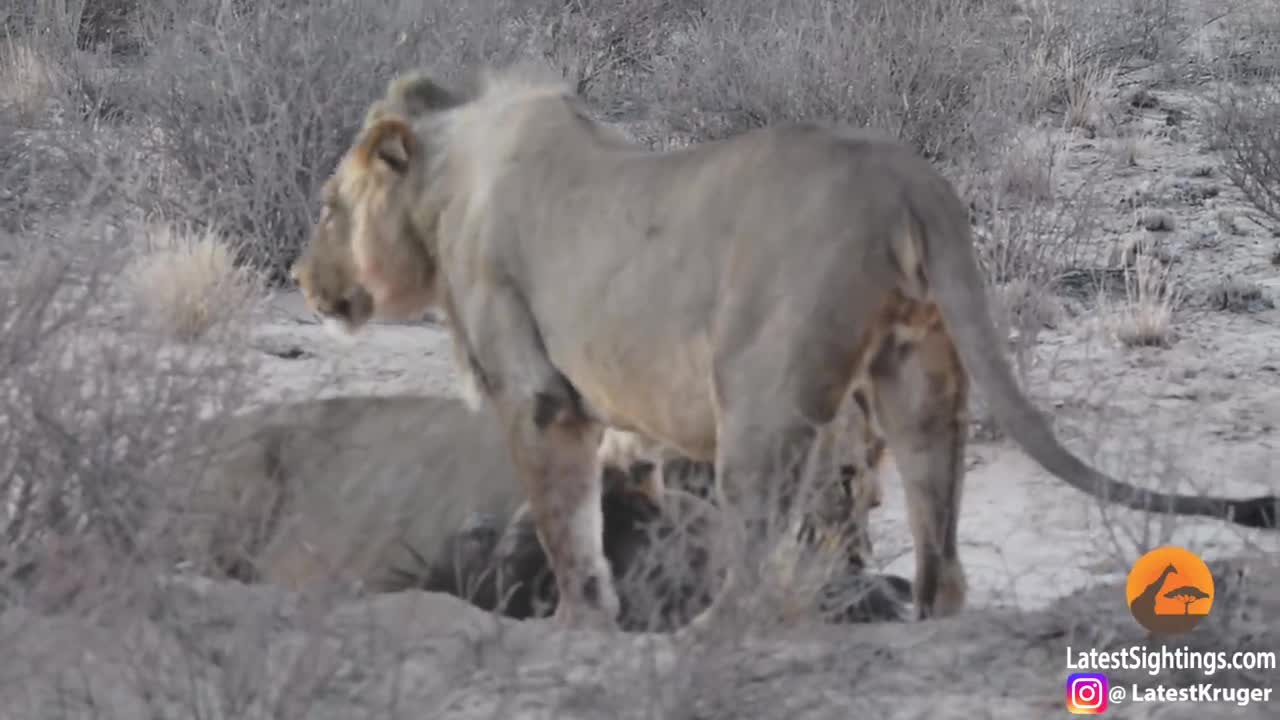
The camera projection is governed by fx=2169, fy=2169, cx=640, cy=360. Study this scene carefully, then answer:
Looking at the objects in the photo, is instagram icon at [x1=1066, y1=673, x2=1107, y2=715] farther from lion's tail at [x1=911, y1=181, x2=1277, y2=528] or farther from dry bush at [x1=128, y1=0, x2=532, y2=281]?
dry bush at [x1=128, y1=0, x2=532, y2=281]

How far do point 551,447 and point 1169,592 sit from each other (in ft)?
5.15

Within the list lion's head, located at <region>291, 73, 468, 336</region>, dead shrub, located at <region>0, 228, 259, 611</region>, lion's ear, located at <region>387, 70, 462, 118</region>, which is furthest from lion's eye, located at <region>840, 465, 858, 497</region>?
lion's ear, located at <region>387, 70, 462, 118</region>

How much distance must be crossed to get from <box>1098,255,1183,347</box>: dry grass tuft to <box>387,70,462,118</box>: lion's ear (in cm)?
403

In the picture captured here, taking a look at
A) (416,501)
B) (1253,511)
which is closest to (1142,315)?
(416,501)

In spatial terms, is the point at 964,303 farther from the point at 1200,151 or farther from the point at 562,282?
the point at 1200,151

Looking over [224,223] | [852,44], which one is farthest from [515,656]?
[852,44]

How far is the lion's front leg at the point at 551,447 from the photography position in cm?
538

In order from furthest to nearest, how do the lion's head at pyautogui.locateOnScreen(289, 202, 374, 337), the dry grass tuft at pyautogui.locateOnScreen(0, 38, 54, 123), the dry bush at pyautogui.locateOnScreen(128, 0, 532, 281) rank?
the dry grass tuft at pyautogui.locateOnScreen(0, 38, 54, 123) < the dry bush at pyautogui.locateOnScreen(128, 0, 532, 281) < the lion's head at pyautogui.locateOnScreen(289, 202, 374, 337)

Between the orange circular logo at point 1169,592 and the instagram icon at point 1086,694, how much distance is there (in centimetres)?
23

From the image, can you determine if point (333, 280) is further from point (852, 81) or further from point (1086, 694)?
point (852, 81)

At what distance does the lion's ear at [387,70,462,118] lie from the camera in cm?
625

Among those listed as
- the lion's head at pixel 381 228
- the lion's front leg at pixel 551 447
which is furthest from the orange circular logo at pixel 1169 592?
the lion's head at pixel 381 228

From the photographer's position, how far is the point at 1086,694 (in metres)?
4.46

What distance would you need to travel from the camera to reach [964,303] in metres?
4.46
